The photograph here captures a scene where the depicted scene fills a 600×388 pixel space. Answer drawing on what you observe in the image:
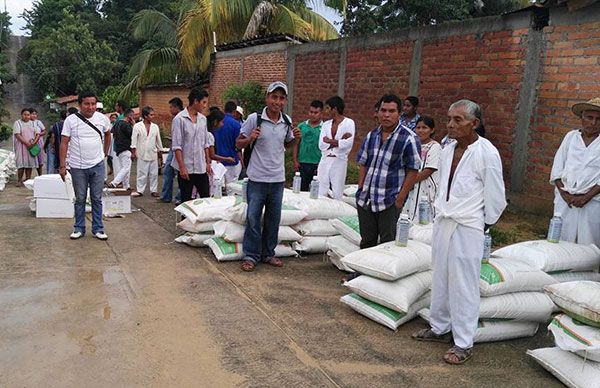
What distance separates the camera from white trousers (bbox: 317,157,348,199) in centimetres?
625

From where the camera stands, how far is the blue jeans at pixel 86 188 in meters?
5.44

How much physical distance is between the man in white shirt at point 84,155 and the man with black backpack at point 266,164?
1.90 metres

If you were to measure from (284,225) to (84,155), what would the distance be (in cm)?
234

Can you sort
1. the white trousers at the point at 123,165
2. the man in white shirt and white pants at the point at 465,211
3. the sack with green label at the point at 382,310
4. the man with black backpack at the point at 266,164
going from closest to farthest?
the man in white shirt and white pants at the point at 465,211 < the sack with green label at the point at 382,310 < the man with black backpack at the point at 266,164 < the white trousers at the point at 123,165

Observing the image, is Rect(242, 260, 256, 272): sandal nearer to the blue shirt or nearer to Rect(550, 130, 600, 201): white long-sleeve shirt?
the blue shirt

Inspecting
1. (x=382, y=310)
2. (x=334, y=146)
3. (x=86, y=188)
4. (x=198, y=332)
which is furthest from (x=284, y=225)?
(x=86, y=188)

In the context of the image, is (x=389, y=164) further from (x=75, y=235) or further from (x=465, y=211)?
(x=75, y=235)

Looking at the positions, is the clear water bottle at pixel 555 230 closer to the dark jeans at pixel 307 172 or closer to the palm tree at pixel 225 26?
the dark jeans at pixel 307 172

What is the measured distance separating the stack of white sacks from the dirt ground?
15 cm

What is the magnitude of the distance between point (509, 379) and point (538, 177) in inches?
173

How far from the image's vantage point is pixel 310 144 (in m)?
6.64

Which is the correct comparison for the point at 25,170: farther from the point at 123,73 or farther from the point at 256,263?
the point at 123,73

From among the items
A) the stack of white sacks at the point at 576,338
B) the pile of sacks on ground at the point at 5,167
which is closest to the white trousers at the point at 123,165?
the pile of sacks on ground at the point at 5,167

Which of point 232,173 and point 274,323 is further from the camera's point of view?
point 232,173
